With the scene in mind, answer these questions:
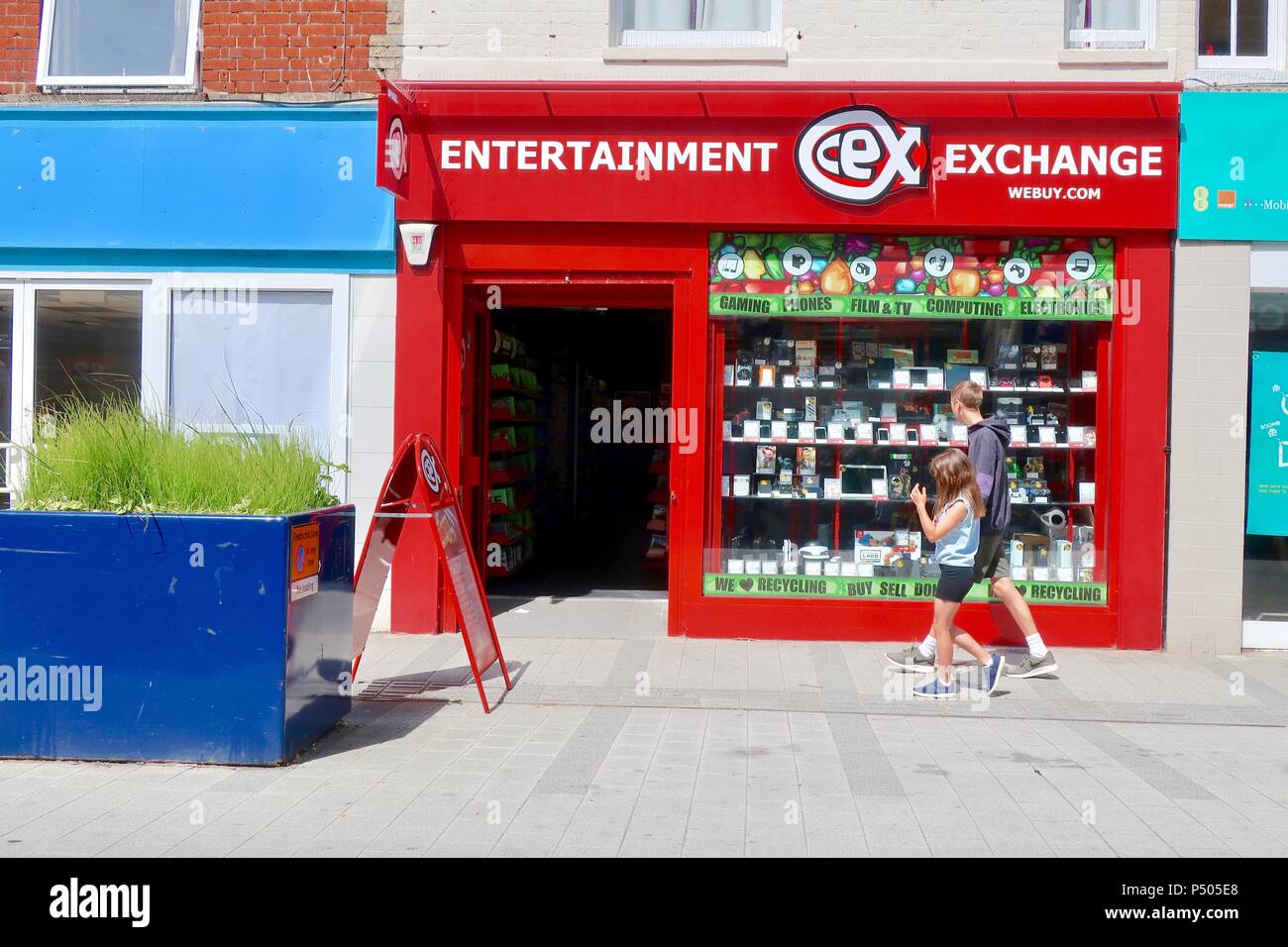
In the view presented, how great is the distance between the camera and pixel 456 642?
29.5ft

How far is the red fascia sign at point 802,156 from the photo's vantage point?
349 inches

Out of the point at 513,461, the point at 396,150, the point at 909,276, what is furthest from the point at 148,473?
the point at 513,461

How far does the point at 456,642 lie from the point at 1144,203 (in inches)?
234

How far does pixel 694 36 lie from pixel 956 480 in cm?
434

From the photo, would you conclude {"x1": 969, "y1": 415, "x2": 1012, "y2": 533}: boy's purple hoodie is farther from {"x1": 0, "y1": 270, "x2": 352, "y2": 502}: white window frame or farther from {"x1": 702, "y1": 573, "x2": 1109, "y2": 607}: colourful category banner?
{"x1": 0, "y1": 270, "x2": 352, "y2": 502}: white window frame

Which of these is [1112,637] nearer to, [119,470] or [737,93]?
[737,93]

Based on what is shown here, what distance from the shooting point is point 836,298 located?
9.26 m

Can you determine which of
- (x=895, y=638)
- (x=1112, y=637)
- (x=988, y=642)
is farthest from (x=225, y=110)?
(x=1112, y=637)

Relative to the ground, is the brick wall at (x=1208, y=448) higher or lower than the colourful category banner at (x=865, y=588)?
higher

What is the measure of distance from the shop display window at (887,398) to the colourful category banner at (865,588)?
0.03ft

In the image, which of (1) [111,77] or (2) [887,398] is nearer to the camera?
(2) [887,398]

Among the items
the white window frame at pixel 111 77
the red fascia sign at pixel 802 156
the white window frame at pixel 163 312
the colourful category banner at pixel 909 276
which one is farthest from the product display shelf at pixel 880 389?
the white window frame at pixel 111 77

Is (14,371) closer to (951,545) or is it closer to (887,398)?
(887,398)

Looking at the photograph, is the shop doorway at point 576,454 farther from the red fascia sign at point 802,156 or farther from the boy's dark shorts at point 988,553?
the boy's dark shorts at point 988,553
